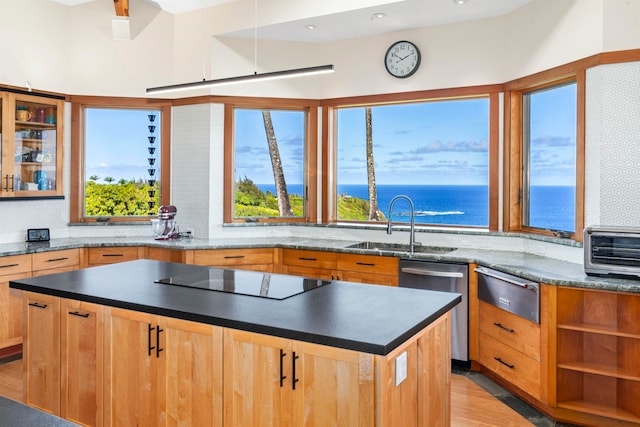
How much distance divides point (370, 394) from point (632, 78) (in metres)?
3.04

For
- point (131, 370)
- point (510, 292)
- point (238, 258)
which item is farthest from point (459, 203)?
point (131, 370)

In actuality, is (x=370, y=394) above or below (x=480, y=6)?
below

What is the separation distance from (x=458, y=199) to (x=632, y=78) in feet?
6.07

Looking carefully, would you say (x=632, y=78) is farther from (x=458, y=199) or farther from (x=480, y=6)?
(x=458, y=199)

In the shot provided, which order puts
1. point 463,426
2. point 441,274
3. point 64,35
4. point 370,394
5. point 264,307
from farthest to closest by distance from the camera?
point 64,35 → point 441,274 → point 463,426 → point 264,307 → point 370,394

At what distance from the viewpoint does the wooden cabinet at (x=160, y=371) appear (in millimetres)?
2205

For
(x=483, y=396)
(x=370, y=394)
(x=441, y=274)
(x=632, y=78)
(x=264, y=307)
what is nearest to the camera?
(x=370, y=394)

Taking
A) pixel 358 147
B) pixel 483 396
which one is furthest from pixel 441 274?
pixel 358 147

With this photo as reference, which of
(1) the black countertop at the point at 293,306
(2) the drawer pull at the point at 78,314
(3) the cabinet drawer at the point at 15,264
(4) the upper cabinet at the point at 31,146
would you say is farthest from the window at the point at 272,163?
(2) the drawer pull at the point at 78,314

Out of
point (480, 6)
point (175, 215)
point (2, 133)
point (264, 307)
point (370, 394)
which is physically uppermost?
point (480, 6)

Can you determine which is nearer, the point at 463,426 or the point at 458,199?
the point at 463,426

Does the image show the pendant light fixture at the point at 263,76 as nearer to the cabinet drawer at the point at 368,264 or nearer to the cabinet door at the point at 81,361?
the cabinet drawer at the point at 368,264

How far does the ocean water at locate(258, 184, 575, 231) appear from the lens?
4086 millimetres

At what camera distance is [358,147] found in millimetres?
5418
